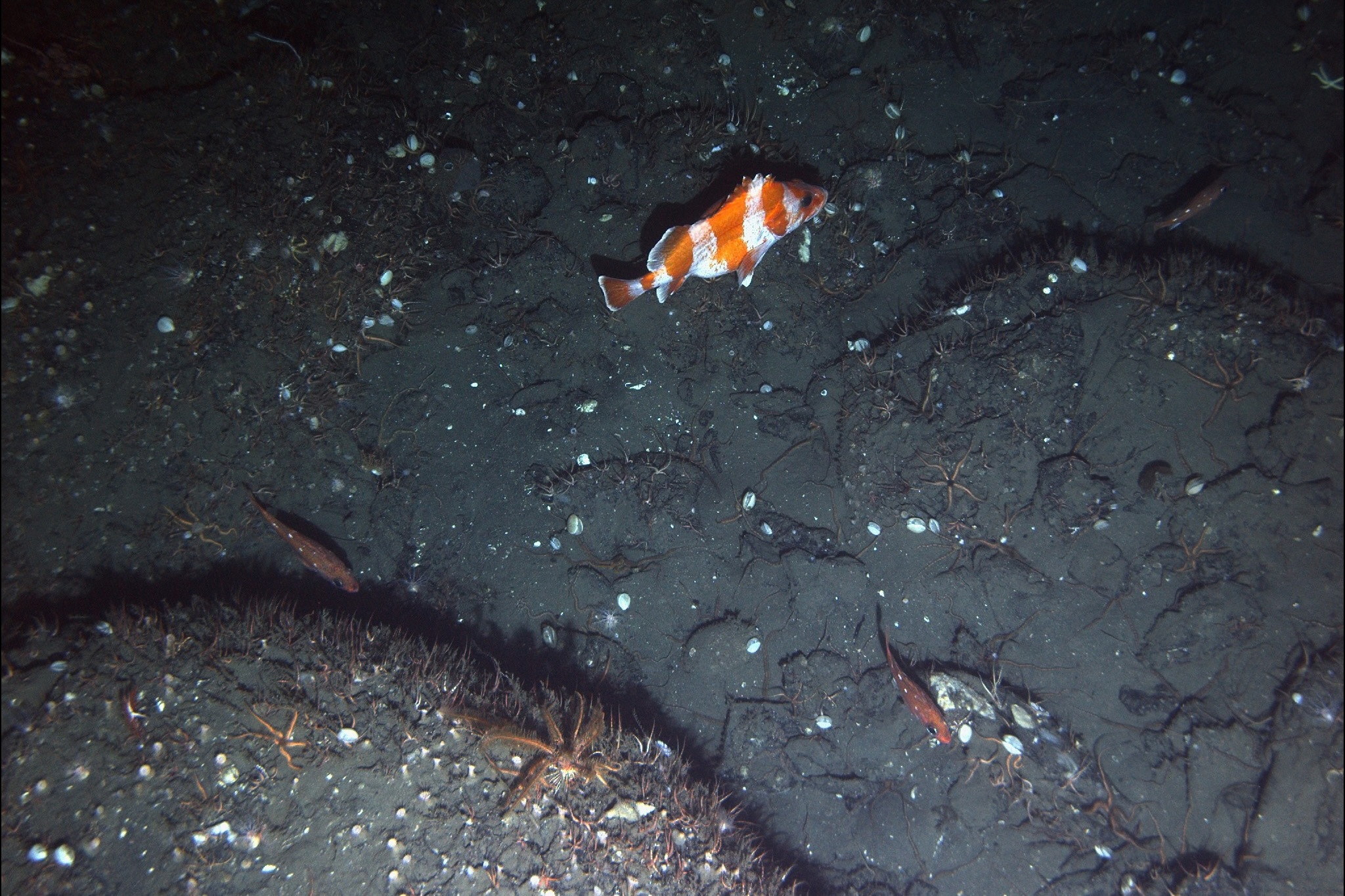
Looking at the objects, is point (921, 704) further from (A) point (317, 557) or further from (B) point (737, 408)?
(A) point (317, 557)

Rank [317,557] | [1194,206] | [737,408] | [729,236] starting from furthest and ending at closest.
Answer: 1. [737,408]
2. [1194,206]
3. [317,557]
4. [729,236]

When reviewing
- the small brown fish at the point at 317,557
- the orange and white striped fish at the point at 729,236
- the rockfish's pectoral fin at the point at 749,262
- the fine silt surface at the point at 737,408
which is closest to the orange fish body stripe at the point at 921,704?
the fine silt surface at the point at 737,408

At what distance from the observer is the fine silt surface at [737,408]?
4125 millimetres

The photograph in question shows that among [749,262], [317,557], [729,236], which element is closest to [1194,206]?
[749,262]

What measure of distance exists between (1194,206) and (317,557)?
869cm

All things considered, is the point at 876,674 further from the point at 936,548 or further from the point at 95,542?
the point at 95,542

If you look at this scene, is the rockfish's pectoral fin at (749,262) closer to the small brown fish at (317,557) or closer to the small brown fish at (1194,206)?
the small brown fish at (1194,206)

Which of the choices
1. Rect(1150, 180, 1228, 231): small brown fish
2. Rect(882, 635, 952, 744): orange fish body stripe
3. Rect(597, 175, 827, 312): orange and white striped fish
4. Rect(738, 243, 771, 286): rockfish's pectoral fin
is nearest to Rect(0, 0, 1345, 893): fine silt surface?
Rect(1150, 180, 1228, 231): small brown fish

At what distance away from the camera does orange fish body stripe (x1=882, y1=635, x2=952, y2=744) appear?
4.45 metres

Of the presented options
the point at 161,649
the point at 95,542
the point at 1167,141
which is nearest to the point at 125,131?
the point at 95,542

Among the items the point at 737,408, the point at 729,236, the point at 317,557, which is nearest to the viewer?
the point at 729,236

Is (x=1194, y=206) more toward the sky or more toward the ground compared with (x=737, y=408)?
more toward the sky

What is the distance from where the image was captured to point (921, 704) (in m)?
4.46

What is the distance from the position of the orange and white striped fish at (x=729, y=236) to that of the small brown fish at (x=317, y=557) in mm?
3346
